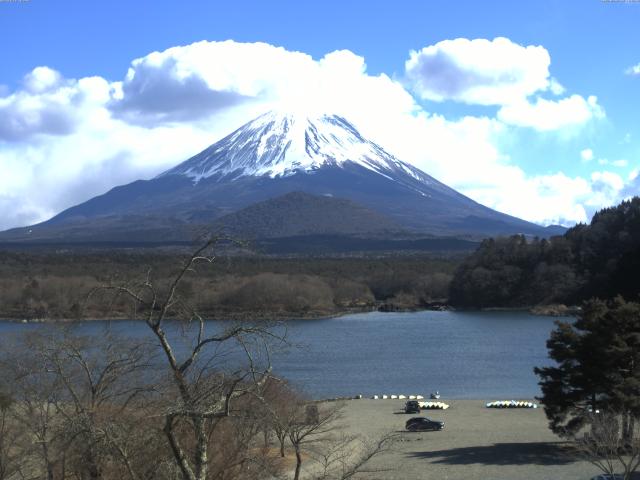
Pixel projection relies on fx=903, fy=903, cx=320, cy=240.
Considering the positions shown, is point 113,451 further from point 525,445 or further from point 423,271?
point 423,271

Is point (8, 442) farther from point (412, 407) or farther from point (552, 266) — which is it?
point (552, 266)

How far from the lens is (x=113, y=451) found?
23.9ft

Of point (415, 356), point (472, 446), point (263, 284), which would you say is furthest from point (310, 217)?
point (472, 446)

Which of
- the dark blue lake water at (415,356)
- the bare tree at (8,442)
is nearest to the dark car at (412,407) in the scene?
the dark blue lake water at (415,356)

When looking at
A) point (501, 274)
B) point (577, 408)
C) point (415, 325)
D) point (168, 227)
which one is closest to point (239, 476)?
point (577, 408)

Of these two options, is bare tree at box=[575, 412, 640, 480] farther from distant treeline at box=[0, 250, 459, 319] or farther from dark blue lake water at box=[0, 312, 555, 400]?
distant treeline at box=[0, 250, 459, 319]

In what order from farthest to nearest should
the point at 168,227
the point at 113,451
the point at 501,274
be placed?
the point at 168,227 < the point at 501,274 < the point at 113,451

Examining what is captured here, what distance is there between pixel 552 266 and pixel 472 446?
51.4m

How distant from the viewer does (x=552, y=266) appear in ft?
225

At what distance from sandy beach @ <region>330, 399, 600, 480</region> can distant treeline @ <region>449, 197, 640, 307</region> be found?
136ft

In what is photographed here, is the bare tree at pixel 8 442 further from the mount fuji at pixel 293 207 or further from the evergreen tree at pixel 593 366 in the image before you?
the mount fuji at pixel 293 207

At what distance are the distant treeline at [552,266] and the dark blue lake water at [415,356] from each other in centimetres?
953

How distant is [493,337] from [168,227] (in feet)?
331

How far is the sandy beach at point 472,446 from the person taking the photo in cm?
1627
